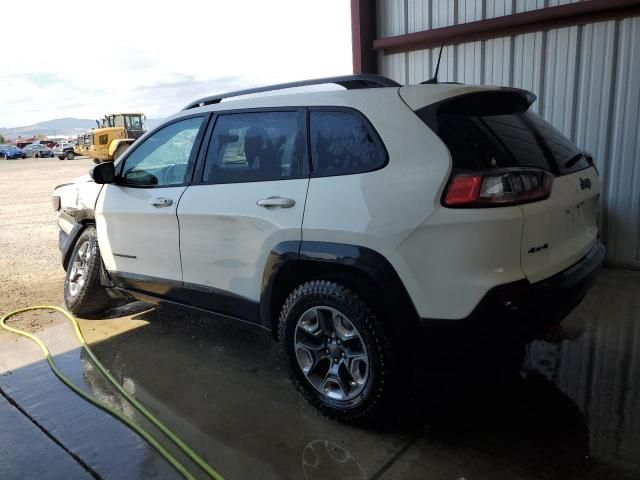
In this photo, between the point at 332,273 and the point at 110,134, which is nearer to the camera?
the point at 332,273

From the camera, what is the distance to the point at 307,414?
10.4 ft

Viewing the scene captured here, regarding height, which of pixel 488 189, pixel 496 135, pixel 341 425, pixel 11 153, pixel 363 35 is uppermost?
pixel 363 35

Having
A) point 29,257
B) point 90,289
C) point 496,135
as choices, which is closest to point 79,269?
point 90,289

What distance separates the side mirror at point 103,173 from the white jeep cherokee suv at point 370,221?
0.51 m

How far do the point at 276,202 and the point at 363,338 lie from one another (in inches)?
36.4

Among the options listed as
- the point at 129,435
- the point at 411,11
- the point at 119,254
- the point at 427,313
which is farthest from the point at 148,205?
the point at 411,11

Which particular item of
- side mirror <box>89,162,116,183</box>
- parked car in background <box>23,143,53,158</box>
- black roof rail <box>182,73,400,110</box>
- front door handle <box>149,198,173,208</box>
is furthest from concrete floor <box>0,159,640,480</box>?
parked car in background <box>23,143,53,158</box>

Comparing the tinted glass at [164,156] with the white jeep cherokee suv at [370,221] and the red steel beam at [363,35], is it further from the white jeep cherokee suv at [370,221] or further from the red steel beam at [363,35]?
the red steel beam at [363,35]

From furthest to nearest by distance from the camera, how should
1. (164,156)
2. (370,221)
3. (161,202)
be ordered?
(164,156)
(161,202)
(370,221)

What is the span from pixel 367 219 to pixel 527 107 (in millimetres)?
1281

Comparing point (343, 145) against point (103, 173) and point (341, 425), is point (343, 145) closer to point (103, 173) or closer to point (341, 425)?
point (341, 425)

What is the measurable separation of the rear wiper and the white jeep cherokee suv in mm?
18

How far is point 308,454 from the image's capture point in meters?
2.78

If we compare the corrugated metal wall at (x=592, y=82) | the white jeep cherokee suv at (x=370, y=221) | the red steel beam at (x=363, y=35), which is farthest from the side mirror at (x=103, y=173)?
the corrugated metal wall at (x=592, y=82)
